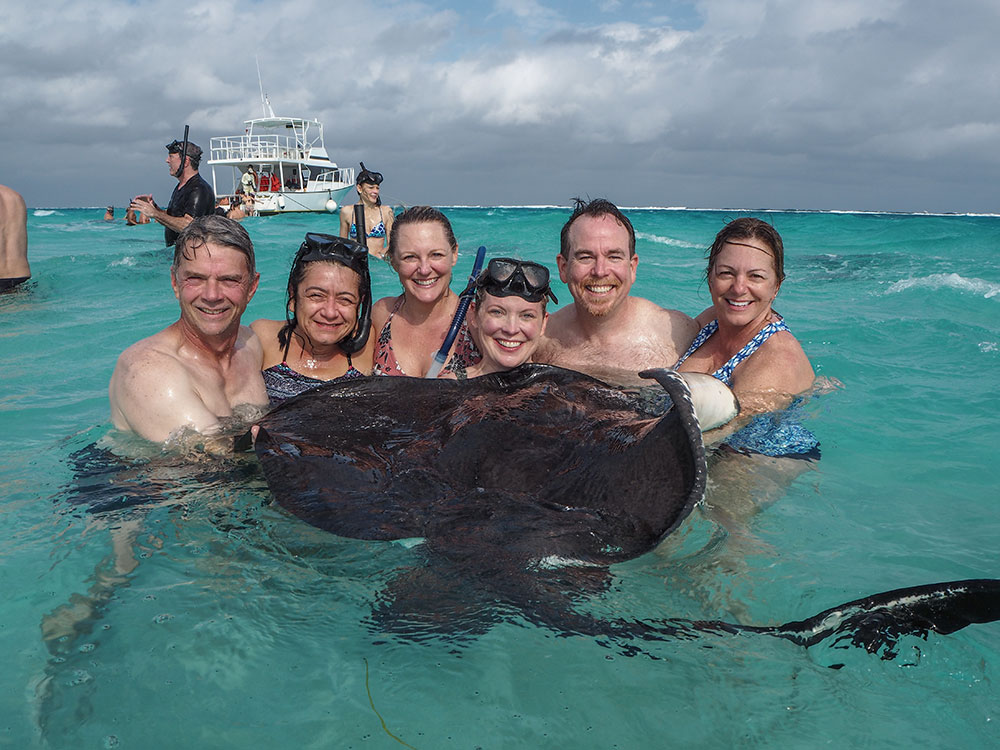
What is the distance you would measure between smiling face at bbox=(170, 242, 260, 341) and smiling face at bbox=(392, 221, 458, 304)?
118 centimetres

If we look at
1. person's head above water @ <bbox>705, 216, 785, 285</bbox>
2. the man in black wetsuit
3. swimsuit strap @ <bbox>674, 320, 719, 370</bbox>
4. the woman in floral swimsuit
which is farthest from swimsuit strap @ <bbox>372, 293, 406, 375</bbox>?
the man in black wetsuit

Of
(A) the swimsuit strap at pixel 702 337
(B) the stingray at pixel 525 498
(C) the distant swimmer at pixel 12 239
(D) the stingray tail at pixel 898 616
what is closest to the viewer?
(D) the stingray tail at pixel 898 616

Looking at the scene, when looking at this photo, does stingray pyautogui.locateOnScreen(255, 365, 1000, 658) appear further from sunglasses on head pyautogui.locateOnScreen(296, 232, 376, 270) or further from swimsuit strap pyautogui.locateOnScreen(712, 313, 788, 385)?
sunglasses on head pyautogui.locateOnScreen(296, 232, 376, 270)

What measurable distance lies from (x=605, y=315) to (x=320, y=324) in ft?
6.92

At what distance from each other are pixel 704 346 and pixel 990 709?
115 inches

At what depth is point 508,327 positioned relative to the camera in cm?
431

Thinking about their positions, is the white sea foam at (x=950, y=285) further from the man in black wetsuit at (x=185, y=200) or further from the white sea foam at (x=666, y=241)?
the man in black wetsuit at (x=185, y=200)

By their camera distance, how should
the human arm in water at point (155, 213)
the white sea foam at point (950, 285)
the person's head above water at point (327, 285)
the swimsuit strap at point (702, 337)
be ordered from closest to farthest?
the person's head above water at point (327, 285) → the swimsuit strap at point (702, 337) → the human arm in water at point (155, 213) → the white sea foam at point (950, 285)

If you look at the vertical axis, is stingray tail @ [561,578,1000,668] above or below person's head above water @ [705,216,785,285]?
below

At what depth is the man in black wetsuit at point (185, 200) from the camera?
40.3ft

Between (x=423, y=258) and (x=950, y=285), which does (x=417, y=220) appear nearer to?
(x=423, y=258)

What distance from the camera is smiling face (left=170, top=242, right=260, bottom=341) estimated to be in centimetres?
423

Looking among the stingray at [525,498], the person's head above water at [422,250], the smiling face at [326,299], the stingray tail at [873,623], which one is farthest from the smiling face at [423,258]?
the stingray tail at [873,623]

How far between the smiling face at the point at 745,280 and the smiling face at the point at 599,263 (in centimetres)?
68
